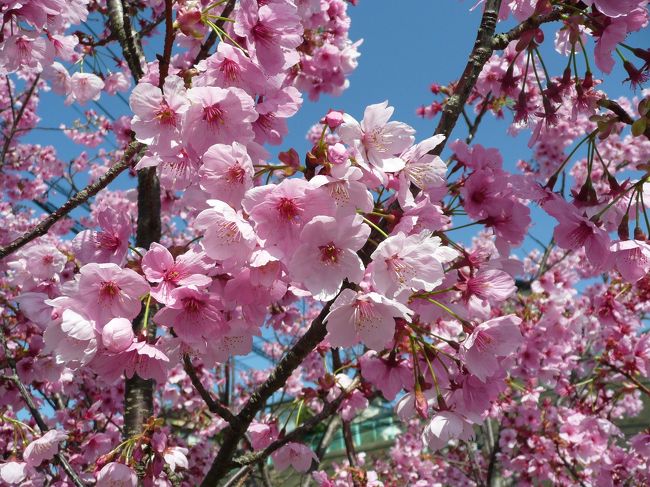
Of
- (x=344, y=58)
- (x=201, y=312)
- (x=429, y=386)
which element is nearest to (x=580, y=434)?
(x=429, y=386)

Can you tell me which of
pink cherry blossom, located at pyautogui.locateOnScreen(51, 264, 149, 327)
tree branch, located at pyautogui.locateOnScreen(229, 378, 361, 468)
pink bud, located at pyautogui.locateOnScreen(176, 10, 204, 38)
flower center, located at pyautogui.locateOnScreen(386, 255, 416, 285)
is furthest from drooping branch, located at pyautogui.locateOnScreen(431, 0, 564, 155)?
tree branch, located at pyautogui.locateOnScreen(229, 378, 361, 468)

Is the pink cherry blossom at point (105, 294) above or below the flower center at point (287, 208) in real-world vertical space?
below

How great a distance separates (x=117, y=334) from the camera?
4.13 feet

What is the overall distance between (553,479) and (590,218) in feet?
12.7

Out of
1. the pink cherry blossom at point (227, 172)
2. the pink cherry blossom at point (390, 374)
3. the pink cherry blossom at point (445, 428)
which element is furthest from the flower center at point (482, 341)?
the pink cherry blossom at point (227, 172)

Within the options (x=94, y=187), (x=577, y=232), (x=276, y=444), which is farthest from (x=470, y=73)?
(x=276, y=444)

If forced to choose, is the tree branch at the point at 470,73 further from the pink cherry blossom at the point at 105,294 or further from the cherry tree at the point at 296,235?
the pink cherry blossom at the point at 105,294

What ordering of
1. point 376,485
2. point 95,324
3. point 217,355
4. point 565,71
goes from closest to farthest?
1. point 95,324
2. point 217,355
3. point 565,71
4. point 376,485

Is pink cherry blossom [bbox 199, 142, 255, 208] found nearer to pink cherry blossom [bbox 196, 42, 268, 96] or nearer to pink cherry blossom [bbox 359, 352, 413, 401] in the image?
pink cherry blossom [bbox 196, 42, 268, 96]

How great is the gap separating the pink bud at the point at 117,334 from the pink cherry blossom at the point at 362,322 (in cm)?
50

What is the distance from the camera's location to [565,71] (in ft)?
6.39

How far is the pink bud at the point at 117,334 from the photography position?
1.25 metres

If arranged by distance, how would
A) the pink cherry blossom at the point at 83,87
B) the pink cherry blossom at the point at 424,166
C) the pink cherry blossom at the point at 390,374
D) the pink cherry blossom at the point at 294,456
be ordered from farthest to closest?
the pink cherry blossom at the point at 83,87
the pink cherry blossom at the point at 294,456
the pink cherry blossom at the point at 390,374
the pink cherry blossom at the point at 424,166

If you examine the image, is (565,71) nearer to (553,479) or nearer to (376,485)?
(376,485)
